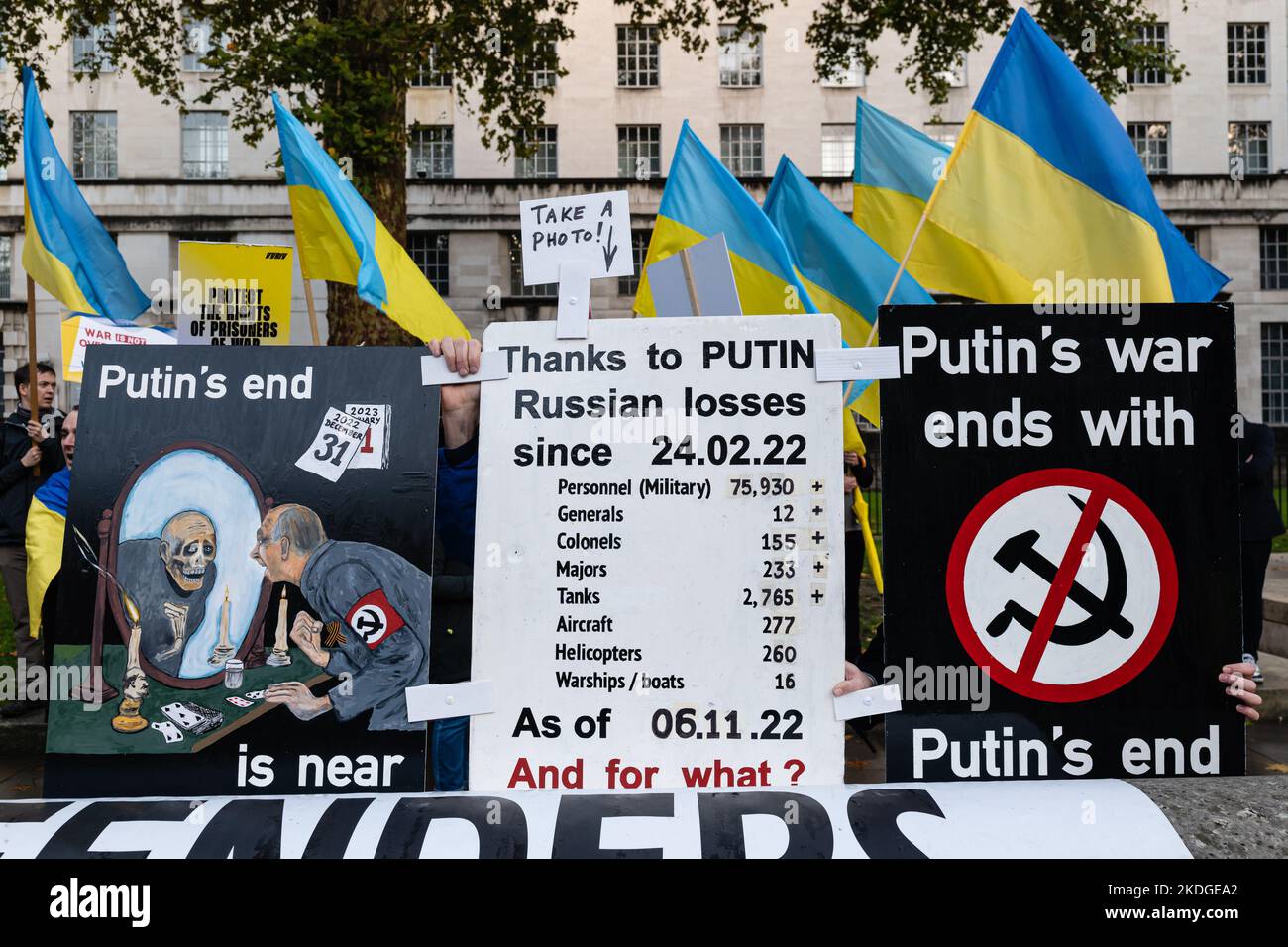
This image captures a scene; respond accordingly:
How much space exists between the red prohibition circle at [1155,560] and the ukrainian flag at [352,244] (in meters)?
1.89

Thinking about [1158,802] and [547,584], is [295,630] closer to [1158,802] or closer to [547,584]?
[547,584]

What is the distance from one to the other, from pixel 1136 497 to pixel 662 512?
3.99 ft

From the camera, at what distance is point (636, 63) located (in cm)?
3519

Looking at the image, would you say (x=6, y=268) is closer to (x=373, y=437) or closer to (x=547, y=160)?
(x=547, y=160)

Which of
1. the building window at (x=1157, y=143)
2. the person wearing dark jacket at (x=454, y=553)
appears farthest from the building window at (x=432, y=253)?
the person wearing dark jacket at (x=454, y=553)

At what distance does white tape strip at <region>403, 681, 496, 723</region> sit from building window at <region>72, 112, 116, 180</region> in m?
37.3

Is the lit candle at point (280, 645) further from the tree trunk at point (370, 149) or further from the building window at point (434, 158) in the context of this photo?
the building window at point (434, 158)

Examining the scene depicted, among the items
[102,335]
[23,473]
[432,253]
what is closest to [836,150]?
[432,253]

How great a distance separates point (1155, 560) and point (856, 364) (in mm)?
907

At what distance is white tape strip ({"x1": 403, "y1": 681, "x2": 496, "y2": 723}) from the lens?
2590 millimetres

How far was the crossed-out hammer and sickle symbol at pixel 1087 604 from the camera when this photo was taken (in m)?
2.57

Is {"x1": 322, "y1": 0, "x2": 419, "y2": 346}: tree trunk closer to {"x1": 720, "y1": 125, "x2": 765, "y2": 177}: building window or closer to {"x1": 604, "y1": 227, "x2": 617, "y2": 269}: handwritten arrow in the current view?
{"x1": 604, "y1": 227, "x2": 617, "y2": 269}: handwritten arrow

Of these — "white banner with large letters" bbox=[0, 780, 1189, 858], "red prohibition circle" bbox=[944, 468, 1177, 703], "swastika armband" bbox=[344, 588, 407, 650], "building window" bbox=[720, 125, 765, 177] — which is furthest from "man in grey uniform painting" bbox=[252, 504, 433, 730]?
"building window" bbox=[720, 125, 765, 177]
